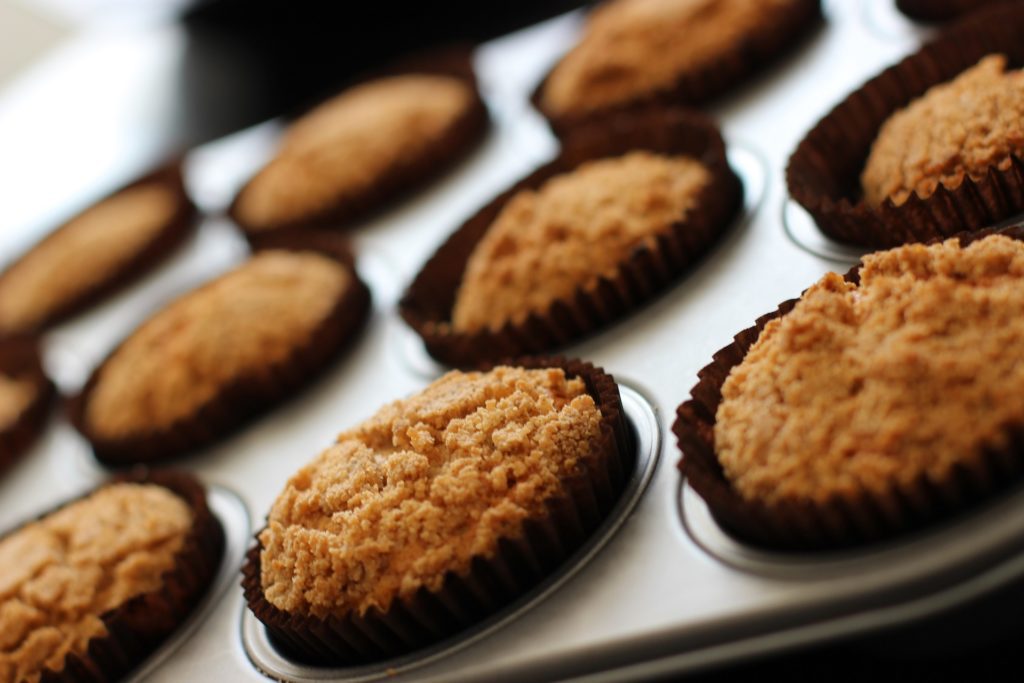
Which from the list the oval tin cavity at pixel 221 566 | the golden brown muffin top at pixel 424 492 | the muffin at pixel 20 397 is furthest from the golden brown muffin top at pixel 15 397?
the golden brown muffin top at pixel 424 492

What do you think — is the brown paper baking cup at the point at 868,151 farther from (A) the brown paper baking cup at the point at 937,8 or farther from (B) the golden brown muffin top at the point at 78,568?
(B) the golden brown muffin top at the point at 78,568

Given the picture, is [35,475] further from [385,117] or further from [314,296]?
[385,117]

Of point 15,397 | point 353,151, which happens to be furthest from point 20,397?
point 353,151

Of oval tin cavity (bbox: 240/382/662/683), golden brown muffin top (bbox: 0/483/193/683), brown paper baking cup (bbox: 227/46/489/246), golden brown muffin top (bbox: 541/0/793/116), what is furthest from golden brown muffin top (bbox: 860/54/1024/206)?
golden brown muffin top (bbox: 0/483/193/683)

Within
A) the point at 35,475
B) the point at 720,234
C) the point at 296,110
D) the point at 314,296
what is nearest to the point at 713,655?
the point at 720,234

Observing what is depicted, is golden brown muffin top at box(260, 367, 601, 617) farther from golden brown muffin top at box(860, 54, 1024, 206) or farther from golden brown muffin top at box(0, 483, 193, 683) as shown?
golden brown muffin top at box(860, 54, 1024, 206)

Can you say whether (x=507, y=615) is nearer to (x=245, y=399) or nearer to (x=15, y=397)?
(x=245, y=399)
